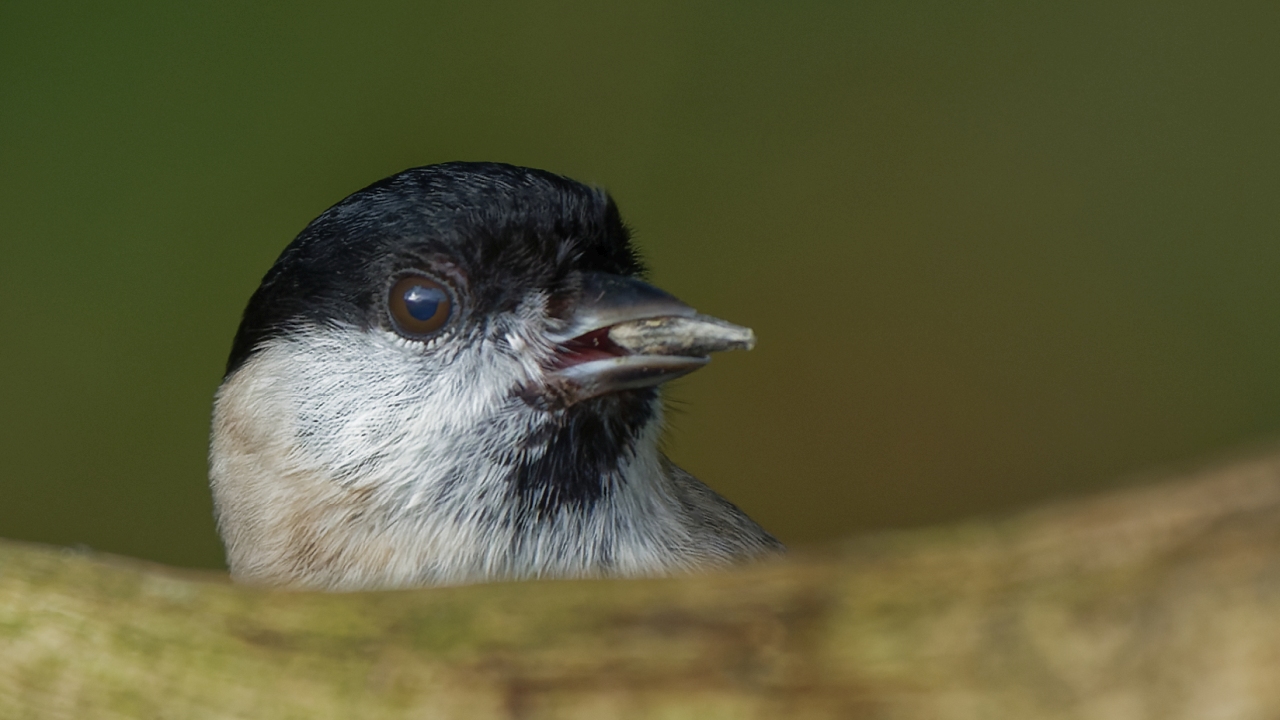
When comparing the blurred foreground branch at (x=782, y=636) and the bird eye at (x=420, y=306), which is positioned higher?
the bird eye at (x=420, y=306)

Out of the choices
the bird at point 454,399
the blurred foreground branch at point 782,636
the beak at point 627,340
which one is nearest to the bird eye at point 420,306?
the bird at point 454,399

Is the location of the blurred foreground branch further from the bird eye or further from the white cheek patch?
the bird eye

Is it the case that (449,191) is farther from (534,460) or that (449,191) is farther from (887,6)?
(887,6)

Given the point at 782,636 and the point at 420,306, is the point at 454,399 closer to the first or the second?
the point at 420,306

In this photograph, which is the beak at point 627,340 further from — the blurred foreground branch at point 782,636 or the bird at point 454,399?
the blurred foreground branch at point 782,636

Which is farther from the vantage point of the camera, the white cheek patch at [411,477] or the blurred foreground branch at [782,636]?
the white cheek patch at [411,477]

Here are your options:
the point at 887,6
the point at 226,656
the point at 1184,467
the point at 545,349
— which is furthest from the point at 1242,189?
the point at 226,656

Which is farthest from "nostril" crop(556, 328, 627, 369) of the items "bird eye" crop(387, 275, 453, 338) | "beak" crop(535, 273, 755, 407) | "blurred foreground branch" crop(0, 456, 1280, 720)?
"blurred foreground branch" crop(0, 456, 1280, 720)
